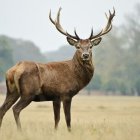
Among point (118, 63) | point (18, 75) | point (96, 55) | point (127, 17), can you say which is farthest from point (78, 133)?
point (127, 17)

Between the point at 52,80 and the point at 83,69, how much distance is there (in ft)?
3.07

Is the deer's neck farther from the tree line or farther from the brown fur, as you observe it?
the tree line

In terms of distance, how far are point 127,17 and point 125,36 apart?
9115mm

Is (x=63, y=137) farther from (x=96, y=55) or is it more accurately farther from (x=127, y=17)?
(x=127, y=17)

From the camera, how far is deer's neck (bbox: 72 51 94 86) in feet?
50.8

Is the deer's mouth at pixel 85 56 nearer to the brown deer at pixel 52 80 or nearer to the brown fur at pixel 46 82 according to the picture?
the brown deer at pixel 52 80

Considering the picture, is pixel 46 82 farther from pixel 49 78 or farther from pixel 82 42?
pixel 82 42

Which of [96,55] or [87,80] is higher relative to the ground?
[87,80]

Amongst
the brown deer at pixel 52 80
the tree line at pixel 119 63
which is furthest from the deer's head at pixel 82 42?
the tree line at pixel 119 63

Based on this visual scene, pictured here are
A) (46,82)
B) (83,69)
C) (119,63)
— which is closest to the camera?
(46,82)

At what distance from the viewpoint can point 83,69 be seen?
1555cm

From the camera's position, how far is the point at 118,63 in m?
103

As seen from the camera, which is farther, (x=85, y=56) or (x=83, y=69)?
(x=83, y=69)

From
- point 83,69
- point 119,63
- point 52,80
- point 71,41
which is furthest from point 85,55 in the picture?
point 119,63
